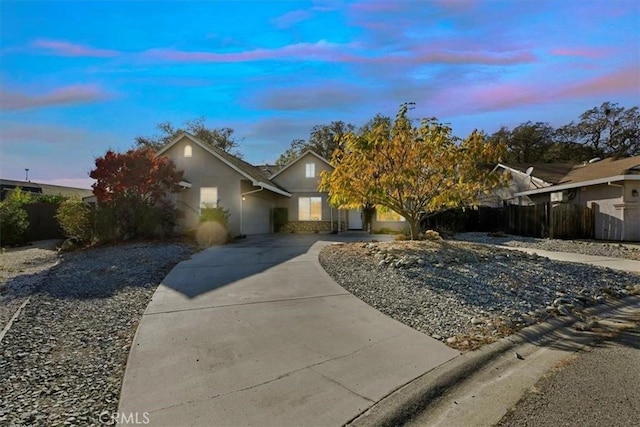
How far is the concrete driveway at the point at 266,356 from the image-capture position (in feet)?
9.70

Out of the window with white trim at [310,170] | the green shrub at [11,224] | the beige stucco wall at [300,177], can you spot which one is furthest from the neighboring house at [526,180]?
the green shrub at [11,224]

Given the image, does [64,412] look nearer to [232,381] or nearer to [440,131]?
[232,381]

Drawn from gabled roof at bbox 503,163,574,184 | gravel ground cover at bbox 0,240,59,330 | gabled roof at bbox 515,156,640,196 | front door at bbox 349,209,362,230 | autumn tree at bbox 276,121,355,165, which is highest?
autumn tree at bbox 276,121,355,165

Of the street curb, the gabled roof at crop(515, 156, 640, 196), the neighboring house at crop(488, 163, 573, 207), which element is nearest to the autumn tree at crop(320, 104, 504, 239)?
the street curb

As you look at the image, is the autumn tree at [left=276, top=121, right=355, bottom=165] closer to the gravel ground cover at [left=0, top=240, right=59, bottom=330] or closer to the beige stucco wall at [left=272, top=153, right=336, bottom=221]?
the beige stucco wall at [left=272, top=153, right=336, bottom=221]

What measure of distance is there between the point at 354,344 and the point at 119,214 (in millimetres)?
12189

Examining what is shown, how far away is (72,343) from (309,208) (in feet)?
61.9

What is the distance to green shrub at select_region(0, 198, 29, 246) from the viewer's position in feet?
50.3

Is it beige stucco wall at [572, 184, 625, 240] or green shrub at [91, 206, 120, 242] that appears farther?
beige stucco wall at [572, 184, 625, 240]

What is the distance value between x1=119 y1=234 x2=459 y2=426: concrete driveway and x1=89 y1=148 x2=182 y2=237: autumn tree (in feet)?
26.5

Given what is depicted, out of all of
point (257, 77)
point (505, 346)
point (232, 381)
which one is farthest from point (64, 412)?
point (257, 77)

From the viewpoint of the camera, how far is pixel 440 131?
9789 mm

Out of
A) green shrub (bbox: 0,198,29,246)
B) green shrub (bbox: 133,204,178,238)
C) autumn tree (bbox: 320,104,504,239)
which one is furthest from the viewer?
green shrub (bbox: 0,198,29,246)

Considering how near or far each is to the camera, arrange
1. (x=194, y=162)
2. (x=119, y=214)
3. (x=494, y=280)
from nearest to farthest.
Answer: (x=494, y=280) < (x=119, y=214) < (x=194, y=162)
